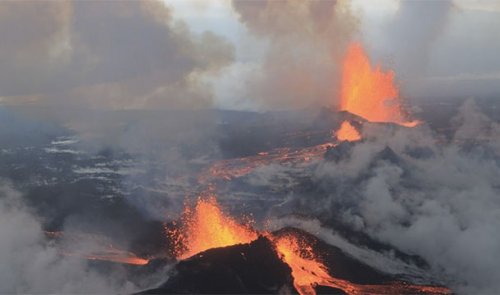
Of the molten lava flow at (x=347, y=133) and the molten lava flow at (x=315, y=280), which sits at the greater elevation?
the molten lava flow at (x=347, y=133)

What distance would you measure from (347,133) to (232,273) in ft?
263

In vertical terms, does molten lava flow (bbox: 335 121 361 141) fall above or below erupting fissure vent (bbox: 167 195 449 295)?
above

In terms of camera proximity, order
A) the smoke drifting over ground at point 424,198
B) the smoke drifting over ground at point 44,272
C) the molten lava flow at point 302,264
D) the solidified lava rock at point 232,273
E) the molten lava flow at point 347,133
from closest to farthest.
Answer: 1. the solidified lava rock at point 232,273
2. the smoke drifting over ground at point 44,272
3. the molten lava flow at point 302,264
4. the smoke drifting over ground at point 424,198
5. the molten lava flow at point 347,133

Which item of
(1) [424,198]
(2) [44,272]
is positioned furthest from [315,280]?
(1) [424,198]

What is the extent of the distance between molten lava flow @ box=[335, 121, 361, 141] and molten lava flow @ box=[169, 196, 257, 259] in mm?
48081

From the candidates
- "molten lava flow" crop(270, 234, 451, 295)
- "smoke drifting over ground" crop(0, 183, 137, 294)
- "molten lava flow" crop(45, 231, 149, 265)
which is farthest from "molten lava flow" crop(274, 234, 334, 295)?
"smoke drifting over ground" crop(0, 183, 137, 294)

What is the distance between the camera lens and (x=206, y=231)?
73188 millimetres

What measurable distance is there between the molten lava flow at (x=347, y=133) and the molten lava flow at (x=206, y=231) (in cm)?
4808

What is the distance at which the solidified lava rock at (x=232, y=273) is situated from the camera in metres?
47.8

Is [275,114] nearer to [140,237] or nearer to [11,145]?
[11,145]

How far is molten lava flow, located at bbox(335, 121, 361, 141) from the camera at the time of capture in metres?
120

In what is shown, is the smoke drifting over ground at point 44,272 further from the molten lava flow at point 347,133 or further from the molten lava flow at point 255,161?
the molten lava flow at point 347,133

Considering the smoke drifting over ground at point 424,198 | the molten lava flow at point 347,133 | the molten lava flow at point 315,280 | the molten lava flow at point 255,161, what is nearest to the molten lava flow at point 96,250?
the molten lava flow at point 315,280

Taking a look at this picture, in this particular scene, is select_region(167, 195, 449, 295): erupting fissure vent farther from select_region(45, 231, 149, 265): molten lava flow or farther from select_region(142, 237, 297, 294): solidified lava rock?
select_region(45, 231, 149, 265): molten lava flow
